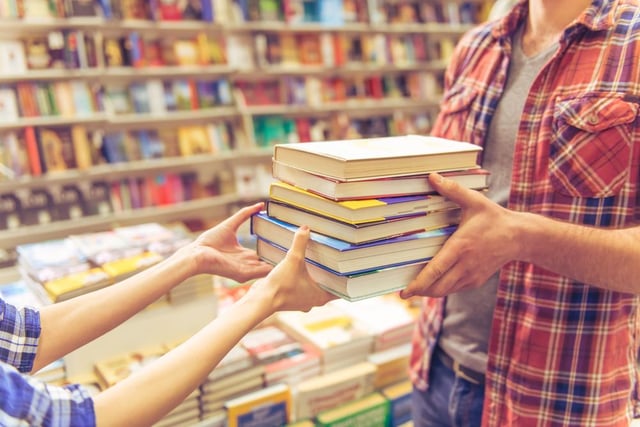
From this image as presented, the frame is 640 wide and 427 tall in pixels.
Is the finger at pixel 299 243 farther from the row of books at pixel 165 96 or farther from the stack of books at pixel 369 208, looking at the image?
the row of books at pixel 165 96

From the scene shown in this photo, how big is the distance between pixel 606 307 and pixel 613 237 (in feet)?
0.56

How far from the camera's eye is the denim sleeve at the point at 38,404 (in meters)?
0.63

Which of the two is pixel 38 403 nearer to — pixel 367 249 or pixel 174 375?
pixel 174 375

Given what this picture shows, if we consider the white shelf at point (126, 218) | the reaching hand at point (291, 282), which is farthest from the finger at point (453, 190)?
the white shelf at point (126, 218)

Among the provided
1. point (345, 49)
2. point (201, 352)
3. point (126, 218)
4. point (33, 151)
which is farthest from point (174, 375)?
point (345, 49)

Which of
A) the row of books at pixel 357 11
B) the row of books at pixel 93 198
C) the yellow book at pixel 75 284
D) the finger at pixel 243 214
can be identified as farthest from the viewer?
the row of books at pixel 357 11

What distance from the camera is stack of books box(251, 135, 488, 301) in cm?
83

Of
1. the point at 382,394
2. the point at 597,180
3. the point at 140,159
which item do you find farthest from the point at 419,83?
the point at 597,180

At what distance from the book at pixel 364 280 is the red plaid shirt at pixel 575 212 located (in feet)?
0.95

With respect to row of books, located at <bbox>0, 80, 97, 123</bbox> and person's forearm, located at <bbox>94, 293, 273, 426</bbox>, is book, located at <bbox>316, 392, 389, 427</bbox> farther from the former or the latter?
row of books, located at <bbox>0, 80, 97, 123</bbox>

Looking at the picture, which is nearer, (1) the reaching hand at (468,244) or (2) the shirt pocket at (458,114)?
(1) the reaching hand at (468,244)

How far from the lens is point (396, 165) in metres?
0.86

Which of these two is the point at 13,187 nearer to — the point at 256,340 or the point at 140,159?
the point at 140,159

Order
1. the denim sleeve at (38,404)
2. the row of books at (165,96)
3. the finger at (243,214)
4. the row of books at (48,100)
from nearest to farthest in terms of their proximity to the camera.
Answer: the denim sleeve at (38,404)
the finger at (243,214)
the row of books at (48,100)
the row of books at (165,96)
